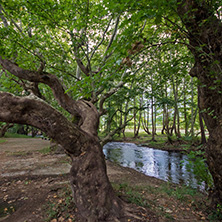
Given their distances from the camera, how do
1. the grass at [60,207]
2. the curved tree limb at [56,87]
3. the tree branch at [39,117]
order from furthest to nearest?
the curved tree limb at [56,87] → the grass at [60,207] → the tree branch at [39,117]

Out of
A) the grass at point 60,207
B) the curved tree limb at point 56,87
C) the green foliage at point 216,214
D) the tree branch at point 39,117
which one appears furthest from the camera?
the curved tree limb at point 56,87

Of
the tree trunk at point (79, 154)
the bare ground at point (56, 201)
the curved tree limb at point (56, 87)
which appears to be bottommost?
the bare ground at point (56, 201)

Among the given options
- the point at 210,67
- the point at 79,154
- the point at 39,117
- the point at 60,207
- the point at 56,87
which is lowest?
the point at 60,207

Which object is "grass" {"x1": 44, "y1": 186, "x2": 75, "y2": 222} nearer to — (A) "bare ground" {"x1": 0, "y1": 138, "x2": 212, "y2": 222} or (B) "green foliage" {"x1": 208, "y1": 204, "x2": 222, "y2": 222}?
(A) "bare ground" {"x1": 0, "y1": 138, "x2": 212, "y2": 222}

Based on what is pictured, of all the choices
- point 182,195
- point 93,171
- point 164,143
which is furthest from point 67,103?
point 164,143

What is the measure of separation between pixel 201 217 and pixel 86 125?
3039 millimetres

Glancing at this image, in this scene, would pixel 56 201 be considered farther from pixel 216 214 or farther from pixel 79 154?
pixel 216 214

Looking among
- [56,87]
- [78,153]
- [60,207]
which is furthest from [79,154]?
[56,87]

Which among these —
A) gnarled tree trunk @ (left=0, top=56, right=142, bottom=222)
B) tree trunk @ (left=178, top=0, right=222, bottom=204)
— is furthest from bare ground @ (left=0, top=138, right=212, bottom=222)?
tree trunk @ (left=178, top=0, right=222, bottom=204)

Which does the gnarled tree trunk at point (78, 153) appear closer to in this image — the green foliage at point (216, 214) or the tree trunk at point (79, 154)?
the tree trunk at point (79, 154)

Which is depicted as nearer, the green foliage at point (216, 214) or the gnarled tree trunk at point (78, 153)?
the gnarled tree trunk at point (78, 153)

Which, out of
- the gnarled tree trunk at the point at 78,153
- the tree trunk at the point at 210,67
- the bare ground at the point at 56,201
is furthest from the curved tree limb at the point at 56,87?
the tree trunk at the point at 210,67

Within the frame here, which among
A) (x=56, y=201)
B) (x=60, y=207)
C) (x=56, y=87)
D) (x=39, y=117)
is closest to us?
(x=39, y=117)

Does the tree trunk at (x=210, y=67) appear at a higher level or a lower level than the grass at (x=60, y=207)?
higher
